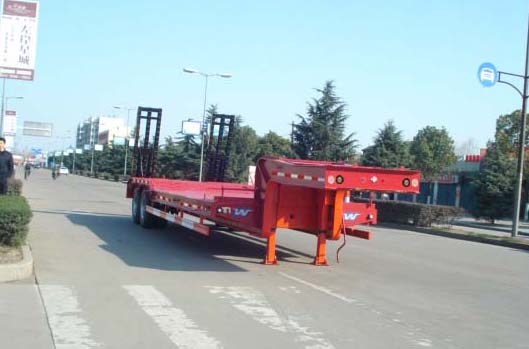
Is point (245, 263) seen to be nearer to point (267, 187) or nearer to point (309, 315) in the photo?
point (267, 187)

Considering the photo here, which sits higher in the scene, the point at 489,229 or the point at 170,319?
the point at 489,229

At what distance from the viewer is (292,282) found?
34.1 ft

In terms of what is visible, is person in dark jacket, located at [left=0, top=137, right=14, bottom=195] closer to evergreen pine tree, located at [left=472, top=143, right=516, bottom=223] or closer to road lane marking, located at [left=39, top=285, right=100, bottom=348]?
road lane marking, located at [left=39, top=285, right=100, bottom=348]

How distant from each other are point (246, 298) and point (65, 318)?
252 cm

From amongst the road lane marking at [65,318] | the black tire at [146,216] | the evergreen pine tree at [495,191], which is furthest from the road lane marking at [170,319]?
the evergreen pine tree at [495,191]

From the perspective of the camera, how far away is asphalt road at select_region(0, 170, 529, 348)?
6922mm

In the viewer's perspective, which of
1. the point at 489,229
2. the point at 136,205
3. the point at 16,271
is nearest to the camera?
the point at 16,271

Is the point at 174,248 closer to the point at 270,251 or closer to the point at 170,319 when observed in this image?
the point at 270,251

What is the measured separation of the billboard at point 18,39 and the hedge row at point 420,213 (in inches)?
656

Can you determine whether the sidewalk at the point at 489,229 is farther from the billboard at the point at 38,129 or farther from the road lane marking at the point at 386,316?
the billboard at the point at 38,129

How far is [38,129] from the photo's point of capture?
4038 inches

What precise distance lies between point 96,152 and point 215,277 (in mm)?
121817

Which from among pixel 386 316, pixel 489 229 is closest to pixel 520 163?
pixel 489 229

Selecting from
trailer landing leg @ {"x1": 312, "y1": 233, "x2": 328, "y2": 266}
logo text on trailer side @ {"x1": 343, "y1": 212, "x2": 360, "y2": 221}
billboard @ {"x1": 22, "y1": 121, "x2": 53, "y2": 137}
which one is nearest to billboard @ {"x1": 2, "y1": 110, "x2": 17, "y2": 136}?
trailer landing leg @ {"x1": 312, "y1": 233, "x2": 328, "y2": 266}
